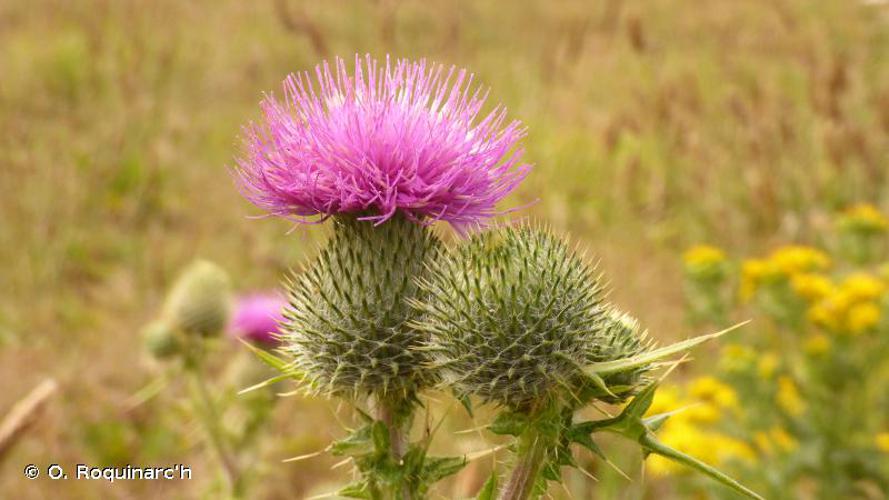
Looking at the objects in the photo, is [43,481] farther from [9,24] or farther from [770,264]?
[9,24]

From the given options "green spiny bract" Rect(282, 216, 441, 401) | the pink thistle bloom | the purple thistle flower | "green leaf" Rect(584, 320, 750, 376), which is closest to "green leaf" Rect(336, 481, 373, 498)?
"green spiny bract" Rect(282, 216, 441, 401)

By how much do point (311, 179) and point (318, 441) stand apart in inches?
140

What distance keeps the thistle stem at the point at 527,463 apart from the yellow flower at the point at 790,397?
3515 millimetres

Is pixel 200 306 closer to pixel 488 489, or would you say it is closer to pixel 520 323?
pixel 520 323

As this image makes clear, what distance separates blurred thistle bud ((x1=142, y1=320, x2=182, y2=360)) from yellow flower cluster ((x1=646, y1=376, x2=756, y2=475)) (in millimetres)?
2643

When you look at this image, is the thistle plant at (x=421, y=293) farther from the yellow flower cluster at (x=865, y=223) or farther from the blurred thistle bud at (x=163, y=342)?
the yellow flower cluster at (x=865, y=223)

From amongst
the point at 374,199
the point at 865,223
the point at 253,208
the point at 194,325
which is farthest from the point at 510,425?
the point at 253,208

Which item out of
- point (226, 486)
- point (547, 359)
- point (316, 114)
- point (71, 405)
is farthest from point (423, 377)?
point (71, 405)

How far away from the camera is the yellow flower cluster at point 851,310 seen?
4.75 meters

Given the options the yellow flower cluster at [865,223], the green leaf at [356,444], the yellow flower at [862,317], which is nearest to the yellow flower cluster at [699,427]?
the yellow flower at [862,317]

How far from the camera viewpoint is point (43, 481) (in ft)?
17.0

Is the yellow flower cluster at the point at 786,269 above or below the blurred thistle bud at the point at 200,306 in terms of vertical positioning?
below

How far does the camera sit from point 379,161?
2.42 m

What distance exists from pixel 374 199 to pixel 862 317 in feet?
11.8
